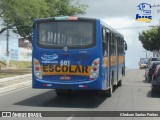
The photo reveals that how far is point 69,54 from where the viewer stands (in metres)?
16.0

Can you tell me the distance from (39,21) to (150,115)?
18.4 feet

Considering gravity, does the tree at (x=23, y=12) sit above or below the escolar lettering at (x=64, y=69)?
above

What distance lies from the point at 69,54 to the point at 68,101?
7.73ft

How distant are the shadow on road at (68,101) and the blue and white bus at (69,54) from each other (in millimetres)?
671

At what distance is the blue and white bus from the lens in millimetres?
15875

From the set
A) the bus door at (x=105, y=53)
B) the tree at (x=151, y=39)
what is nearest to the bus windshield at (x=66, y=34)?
the bus door at (x=105, y=53)

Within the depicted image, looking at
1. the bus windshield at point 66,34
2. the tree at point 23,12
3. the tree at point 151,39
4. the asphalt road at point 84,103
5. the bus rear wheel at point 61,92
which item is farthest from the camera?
the tree at point 151,39

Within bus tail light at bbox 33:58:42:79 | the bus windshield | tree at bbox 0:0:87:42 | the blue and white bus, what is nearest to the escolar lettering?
the blue and white bus

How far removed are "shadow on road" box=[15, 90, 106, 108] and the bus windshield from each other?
217 centimetres

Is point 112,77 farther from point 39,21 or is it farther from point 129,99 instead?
point 39,21

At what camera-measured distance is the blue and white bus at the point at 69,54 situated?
15875 millimetres

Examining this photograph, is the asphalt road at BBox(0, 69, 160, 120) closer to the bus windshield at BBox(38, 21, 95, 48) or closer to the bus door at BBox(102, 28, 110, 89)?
the bus door at BBox(102, 28, 110, 89)

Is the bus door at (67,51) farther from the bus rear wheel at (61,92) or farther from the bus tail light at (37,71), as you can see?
the bus rear wheel at (61,92)

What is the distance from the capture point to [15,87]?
25484 mm
